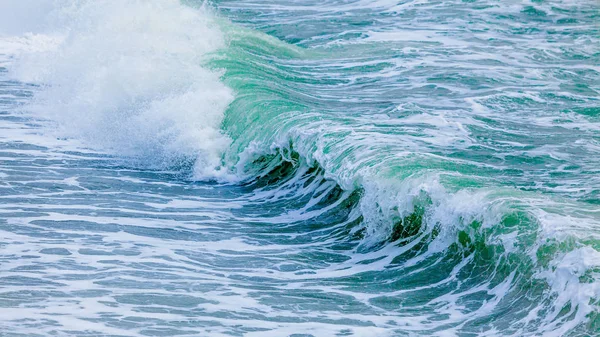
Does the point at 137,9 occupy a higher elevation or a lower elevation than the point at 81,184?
higher

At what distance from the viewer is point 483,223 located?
7445 mm

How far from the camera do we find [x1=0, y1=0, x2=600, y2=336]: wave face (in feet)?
21.3

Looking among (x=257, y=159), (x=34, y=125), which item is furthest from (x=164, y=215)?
(x=34, y=125)

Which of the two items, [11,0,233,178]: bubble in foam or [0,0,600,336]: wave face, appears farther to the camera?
[11,0,233,178]: bubble in foam

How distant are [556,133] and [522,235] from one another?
178 inches

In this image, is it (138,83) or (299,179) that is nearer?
(299,179)

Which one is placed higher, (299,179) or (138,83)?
(138,83)

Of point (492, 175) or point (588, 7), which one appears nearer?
point (492, 175)

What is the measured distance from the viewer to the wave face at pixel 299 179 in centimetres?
649

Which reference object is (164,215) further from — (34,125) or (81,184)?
(34,125)

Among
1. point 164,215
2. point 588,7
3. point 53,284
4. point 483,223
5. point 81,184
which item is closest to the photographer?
point 53,284

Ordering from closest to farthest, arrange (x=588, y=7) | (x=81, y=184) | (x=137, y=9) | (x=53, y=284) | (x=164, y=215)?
1. (x=53, y=284)
2. (x=164, y=215)
3. (x=81, y=184)
4. (x=137, y=9)
5. (x=588, y=7)

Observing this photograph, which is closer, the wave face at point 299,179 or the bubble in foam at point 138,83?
the wave face at point 299,179

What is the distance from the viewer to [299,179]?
1047cm
